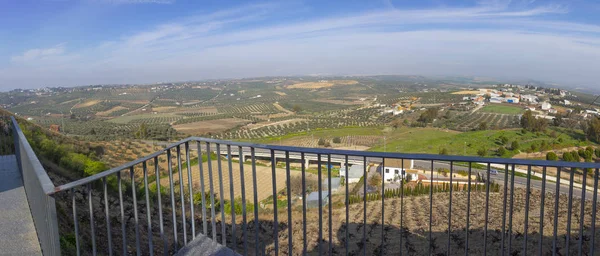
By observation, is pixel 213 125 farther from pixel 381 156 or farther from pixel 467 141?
pixel 381 156

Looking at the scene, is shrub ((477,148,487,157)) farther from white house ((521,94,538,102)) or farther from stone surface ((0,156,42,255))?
stone surface ((0,156,42,255))

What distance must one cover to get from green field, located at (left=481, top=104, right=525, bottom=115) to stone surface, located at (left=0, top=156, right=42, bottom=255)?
121 ft

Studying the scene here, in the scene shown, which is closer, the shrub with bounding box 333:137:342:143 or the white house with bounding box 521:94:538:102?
the shrub with bounding box 333:137:342:143

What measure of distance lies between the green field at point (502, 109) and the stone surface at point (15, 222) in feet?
121

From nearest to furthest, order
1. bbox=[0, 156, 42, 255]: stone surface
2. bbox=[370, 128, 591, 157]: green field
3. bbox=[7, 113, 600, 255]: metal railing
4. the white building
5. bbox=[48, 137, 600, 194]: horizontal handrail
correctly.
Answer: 1. bbox=[48, 137, 600, 194]: horizontal handrail
2. bbox=[7, 113, 600, 255]: metal railing
3. bbox=[0, 156, 42, 255]: stone surface
4. bbox=[370, 128, 591, 157]: green field
5. the white building

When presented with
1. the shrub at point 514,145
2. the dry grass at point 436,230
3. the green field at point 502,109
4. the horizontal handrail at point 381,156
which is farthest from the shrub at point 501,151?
the horizontal handrail at point 381,156

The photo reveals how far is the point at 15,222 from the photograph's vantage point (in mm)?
3197

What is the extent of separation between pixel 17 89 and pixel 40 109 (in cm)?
→ 1211

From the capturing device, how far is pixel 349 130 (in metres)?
34.8

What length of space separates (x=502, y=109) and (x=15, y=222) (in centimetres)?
4004

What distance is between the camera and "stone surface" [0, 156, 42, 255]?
8.86 feet

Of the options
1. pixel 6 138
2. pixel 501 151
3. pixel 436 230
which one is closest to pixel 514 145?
pixel 501 151

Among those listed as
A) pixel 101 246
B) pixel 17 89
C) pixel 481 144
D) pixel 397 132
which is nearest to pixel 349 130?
pixel 397 132

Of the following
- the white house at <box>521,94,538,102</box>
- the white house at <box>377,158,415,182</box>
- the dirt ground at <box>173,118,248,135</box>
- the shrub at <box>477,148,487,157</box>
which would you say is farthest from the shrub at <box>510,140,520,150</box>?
the dirt ground at <box>173,118,248,135</box>
